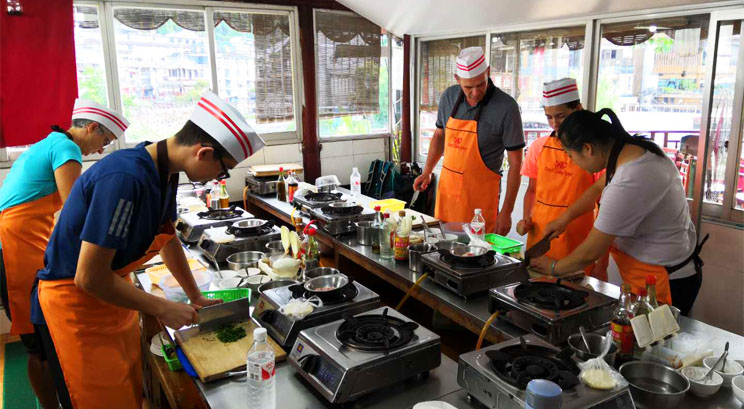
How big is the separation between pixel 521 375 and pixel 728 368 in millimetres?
694

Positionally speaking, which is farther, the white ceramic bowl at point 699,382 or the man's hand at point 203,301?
the man's hand at point 203,301

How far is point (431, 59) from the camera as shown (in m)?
5.75

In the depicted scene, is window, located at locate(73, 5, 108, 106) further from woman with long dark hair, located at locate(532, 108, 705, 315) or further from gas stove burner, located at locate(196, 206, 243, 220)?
woman with long dark hair, located at locate(532, 108, 705, 315)

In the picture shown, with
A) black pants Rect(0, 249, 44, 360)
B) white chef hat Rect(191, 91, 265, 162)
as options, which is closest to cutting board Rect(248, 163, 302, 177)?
black pants Rect(0, 249, 44, 360)

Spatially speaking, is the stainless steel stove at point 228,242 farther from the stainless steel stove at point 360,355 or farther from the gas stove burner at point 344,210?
the stainless steel stove at point 360,355

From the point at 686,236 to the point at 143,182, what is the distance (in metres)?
2.04

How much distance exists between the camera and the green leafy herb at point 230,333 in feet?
6.09

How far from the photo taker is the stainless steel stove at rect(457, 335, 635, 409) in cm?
130

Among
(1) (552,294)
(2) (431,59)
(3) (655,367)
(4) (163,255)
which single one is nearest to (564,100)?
(1) (552,294)

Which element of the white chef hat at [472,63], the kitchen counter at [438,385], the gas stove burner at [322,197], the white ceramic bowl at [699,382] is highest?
the white chef hat at [472,63]

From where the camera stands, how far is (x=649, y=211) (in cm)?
199

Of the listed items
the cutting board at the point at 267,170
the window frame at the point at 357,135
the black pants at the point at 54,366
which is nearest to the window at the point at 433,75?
the window frame at the point at 357,135

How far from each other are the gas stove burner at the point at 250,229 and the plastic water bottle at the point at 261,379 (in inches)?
58.1

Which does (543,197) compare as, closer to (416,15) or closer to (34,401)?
(416,15)
